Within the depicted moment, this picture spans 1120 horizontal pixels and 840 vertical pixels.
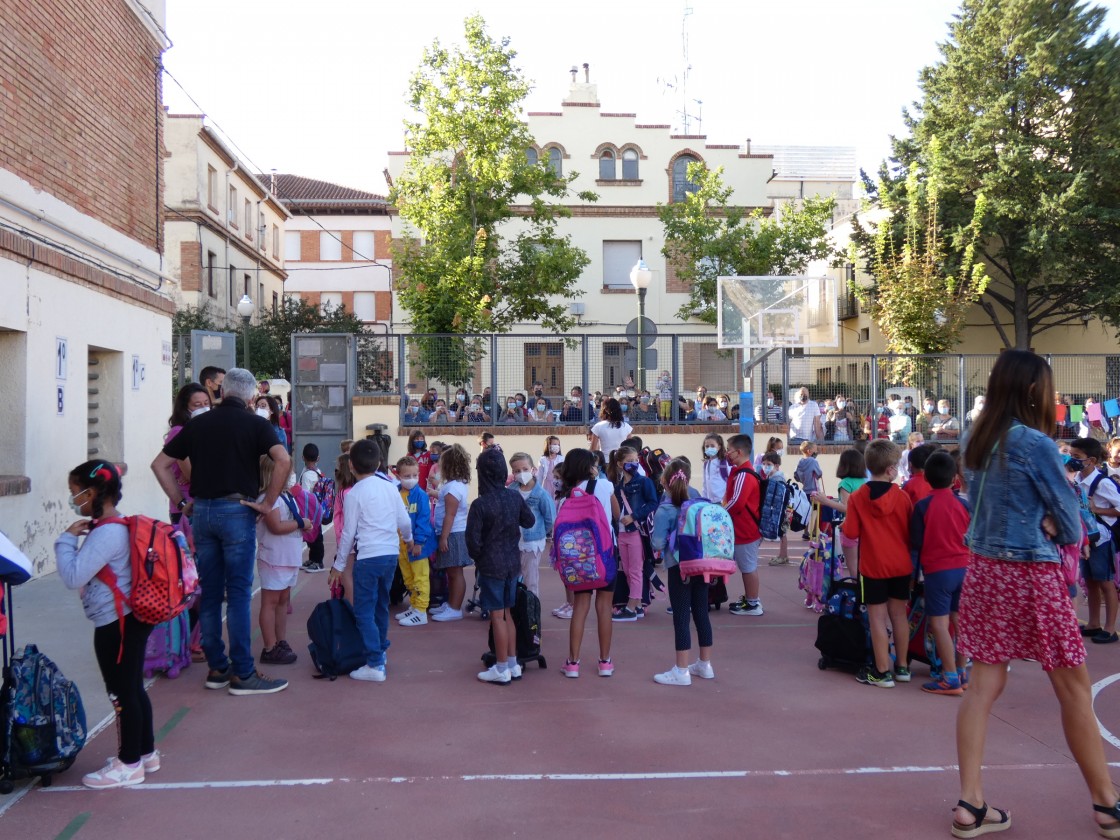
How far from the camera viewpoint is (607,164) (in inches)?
1624

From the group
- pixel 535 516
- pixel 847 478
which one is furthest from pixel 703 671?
pixel 847 478

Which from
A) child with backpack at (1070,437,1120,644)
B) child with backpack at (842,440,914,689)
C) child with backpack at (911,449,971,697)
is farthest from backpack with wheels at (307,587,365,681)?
child with backpack at (1070,437,1120,644)

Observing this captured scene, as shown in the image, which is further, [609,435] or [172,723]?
[609,435]

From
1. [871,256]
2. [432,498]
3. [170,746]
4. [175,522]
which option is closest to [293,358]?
[432,498]

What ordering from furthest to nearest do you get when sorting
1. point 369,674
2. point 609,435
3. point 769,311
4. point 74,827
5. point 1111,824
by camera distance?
1. point 769,311
2. point 609,435
3. point 369,674
4. point 74,827
5. point 1111,824

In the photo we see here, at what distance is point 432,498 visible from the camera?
11383 mm

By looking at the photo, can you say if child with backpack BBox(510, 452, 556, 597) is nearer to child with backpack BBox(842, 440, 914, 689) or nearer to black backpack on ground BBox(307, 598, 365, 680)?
black backpack on ground BBox(307, 598, 365, 680)

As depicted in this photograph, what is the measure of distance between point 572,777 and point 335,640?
2.78 m

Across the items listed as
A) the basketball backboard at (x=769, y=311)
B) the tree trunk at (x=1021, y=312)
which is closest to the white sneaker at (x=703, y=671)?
the basketball backboard at (x=769, y=311)

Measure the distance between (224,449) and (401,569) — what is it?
3.52m

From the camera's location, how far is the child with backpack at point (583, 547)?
24.6 ft

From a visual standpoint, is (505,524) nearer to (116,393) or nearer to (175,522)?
(175,522)

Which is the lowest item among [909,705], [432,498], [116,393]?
[909,705]

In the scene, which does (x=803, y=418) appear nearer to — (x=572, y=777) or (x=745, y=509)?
(x=745, y=509)
